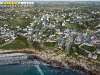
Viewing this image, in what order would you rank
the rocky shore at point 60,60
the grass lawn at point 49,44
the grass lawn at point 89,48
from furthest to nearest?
the grass lawn at point 49,44, the grass lawn at point 89,48, the rocky shore at point 60,60

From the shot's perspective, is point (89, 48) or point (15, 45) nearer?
point (89, 48)

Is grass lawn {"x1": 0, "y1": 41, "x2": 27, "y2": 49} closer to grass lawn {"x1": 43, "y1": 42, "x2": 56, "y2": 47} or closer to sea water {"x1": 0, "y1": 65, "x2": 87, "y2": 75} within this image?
grass lawn {"x1": 43, "y1": 42, "x2": 56, "y2": 47}

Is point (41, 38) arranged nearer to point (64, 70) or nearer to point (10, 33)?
point (10, 33)

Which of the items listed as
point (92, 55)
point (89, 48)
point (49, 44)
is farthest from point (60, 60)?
point (49, 44)

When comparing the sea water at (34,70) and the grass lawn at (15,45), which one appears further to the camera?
the grass lawn at (15,45)

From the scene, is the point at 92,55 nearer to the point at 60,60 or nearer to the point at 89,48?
the point at 89,48

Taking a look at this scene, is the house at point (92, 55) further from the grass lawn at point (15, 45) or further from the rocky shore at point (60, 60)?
the grass lawn at point (15, 45)

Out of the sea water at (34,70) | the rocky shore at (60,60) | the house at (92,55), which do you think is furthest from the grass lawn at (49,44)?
the house at (92,55)
